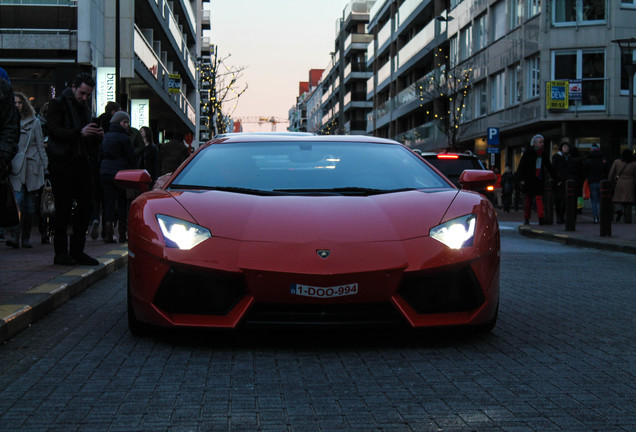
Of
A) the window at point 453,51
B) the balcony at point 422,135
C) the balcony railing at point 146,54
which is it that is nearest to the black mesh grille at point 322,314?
the balcony railing at point 146,54

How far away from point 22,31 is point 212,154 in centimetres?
2184

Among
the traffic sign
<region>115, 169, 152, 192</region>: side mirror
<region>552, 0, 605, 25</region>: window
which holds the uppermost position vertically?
<region>552, 0, 605, 25</region>: window

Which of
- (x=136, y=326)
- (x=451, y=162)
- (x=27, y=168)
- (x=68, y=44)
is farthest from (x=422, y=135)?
(x=136, y=326)

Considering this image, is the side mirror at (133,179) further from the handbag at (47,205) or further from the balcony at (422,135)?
the balcony at (422,135)

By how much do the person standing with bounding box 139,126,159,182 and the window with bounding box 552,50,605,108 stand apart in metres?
24.8

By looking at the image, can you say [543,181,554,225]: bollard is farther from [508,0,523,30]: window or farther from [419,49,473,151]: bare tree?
[419,49,473,151]: bare tree

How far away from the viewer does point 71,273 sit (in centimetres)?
799

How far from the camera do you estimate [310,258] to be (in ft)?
15.4

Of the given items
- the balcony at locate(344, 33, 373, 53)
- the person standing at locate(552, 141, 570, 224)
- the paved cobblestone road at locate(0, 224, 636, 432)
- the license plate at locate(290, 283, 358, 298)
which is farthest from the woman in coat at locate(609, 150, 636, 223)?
the balcony at locate(344, 33, 373, 53)

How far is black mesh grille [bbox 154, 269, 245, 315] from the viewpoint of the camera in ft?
15.6

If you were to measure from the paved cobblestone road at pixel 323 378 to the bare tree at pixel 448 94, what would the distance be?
41.3 metres

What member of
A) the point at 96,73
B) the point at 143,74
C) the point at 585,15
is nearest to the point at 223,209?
the point at 96,73

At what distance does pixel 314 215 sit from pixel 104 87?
74.4 feet

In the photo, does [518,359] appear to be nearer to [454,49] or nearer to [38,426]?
[38,426]
